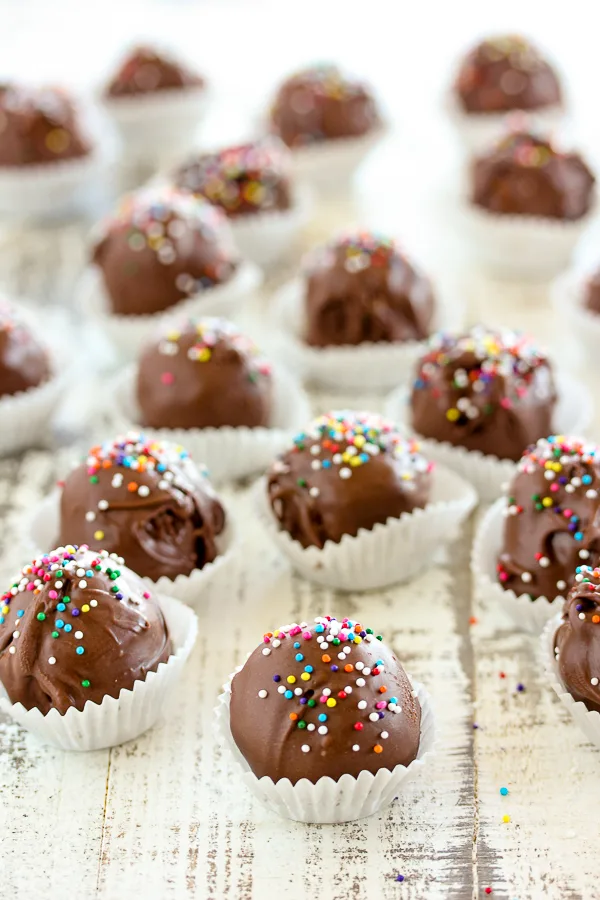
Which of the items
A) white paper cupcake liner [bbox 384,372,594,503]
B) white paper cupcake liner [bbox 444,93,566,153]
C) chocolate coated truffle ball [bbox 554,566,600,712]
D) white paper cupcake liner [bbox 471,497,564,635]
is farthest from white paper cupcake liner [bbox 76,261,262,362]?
chocolate coated truffle ball [bbox 554,566,600,712]

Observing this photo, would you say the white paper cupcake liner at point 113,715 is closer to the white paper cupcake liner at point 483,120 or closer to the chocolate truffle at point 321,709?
the chocolate truffle at point 321,709

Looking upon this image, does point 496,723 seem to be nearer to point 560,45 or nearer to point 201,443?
point 201,443

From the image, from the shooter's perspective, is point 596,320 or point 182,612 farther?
point 596,320

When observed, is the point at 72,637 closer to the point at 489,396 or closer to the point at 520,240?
the point at 489,396

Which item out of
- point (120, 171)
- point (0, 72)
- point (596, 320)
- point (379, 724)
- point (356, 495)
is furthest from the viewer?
point (0, 72)

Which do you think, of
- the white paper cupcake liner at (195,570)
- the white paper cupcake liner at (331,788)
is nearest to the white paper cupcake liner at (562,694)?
the white paper cupcake liner at (331,788)

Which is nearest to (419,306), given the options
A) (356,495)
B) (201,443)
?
(201,443)

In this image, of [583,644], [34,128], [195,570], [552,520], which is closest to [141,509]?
[195,570]
